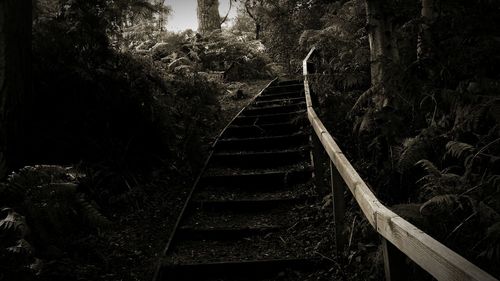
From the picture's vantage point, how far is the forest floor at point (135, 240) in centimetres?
410

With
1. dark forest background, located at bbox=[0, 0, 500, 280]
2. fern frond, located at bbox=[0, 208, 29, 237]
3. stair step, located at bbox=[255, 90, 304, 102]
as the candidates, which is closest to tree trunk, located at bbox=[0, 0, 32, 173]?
dark forest background, located at bbox=[0, 0, 500, 280]

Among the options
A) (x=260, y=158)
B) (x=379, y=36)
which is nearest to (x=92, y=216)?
(x=260, y=158)

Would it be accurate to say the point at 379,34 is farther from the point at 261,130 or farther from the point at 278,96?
the point at 278,96

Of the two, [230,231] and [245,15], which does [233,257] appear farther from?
[245,15]

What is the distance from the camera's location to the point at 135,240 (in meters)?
4.98

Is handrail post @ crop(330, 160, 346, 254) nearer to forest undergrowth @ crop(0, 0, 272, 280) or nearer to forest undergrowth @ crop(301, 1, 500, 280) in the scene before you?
forest undergrowth @ crop(301, 1, 500, 280)

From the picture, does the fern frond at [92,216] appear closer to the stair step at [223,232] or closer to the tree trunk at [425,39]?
the stair step at [223,232]

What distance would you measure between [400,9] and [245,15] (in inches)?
834

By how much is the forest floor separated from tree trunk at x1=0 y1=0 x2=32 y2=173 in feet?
4.41

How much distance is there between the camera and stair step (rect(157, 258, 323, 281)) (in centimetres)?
431

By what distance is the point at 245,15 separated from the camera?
25844 millimetres

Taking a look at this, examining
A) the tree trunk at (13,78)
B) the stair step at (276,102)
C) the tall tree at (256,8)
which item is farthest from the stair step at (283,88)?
the tree trunk at (13,78)

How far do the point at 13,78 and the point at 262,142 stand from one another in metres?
4.13

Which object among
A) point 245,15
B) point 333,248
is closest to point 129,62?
point 333,248
